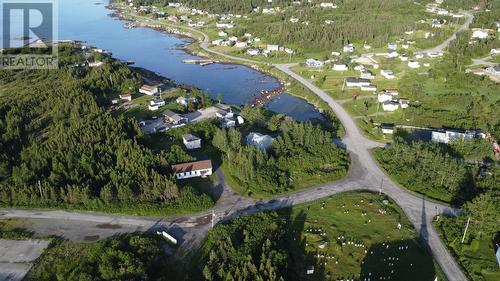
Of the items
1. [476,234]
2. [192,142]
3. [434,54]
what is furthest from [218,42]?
[476,234]

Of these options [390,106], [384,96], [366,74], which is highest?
[366,74]

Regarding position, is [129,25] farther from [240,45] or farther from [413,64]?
[413,64]

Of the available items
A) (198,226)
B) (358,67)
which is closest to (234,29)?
(358,67)

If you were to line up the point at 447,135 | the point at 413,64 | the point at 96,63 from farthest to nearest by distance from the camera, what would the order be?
the point at 96,63 → the point at 413,64 → the point at 447,135

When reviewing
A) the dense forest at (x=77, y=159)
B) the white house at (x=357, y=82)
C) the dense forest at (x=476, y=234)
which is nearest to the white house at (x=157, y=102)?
the dense forest at (x=77, y=159)

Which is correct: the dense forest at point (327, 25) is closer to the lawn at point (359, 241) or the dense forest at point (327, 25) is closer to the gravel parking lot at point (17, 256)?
the lawn at point (359, 241)

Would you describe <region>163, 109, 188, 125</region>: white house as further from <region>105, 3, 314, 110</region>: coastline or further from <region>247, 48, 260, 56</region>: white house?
<region>247, 48, 260, 56</region>: white house

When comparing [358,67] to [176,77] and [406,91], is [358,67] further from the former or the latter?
[176,77]

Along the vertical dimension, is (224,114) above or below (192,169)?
above

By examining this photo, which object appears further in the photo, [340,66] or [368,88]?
[340,66]
